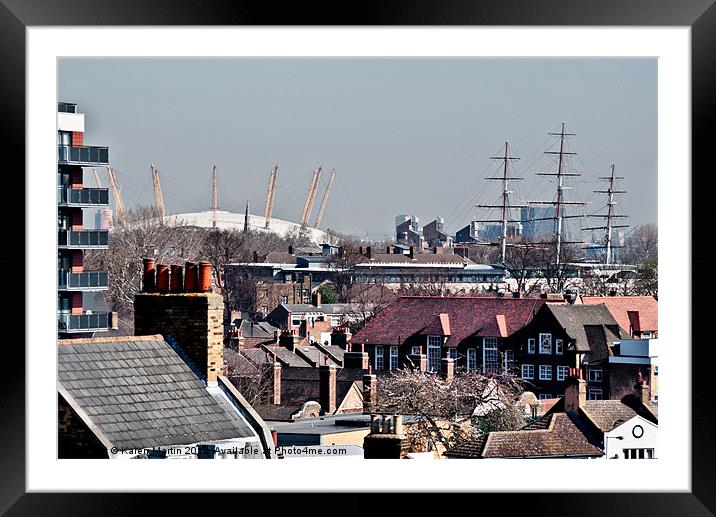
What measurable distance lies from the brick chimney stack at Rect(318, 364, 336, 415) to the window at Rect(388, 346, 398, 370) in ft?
13.2

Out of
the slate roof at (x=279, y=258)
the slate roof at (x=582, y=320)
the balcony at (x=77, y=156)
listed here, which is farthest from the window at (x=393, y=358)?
the slate roof at (x=279, y=258)

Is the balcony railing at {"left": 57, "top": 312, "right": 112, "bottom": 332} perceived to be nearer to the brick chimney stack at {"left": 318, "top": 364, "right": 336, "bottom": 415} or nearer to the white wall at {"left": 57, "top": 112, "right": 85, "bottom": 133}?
the white wall at {"left": 57, "top": 112, "right": 85, "bottom": 133}

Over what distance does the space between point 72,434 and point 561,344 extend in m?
16.4

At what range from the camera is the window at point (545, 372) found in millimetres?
20141

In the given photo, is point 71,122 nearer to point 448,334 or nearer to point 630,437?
point 448,334

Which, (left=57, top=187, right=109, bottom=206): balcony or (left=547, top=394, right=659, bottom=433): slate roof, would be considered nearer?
(left=547, top=394, right=659, bottom=433): slate roof

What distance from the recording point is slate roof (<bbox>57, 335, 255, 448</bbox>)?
4.76 m

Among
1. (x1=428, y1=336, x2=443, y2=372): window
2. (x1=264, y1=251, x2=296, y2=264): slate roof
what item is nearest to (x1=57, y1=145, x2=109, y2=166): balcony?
(x1=428, y1=336, x2=443, y2=372): window

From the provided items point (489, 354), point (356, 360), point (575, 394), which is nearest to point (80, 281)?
point (356, 360)

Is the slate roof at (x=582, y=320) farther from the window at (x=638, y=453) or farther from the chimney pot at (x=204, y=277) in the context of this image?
the chimney pot at (x=204, y=277)
